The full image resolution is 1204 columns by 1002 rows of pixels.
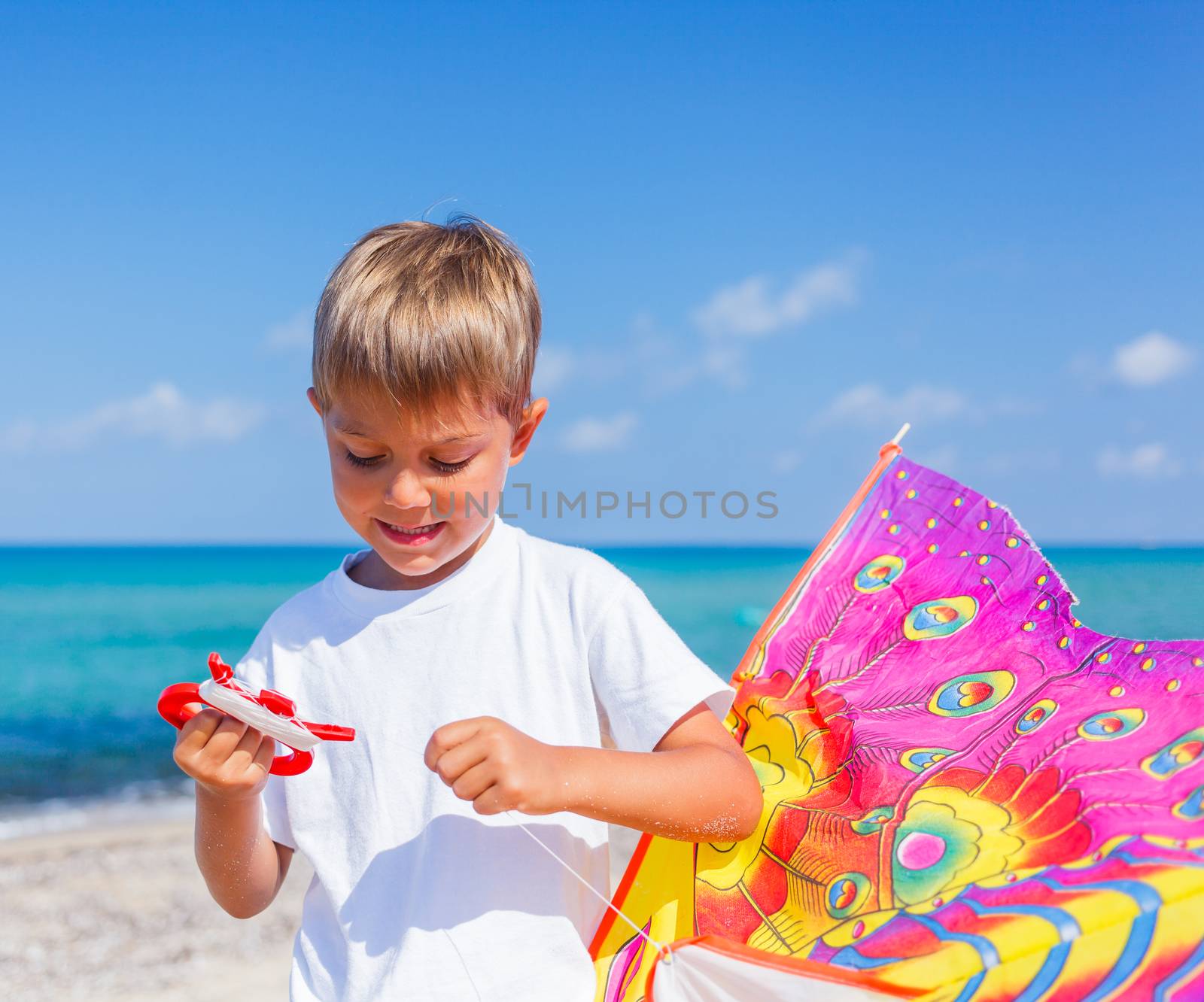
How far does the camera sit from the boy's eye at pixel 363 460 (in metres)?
1.59

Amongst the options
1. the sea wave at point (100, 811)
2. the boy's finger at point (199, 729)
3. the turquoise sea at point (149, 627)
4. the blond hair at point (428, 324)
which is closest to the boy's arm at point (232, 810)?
the boy's finger at point (199, 729)

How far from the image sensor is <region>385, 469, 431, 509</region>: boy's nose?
1537 mm

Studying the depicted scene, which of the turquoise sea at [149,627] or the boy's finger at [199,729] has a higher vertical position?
the turquoise sea at [149,627]

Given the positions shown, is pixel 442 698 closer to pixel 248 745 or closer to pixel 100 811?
pixel 248 745

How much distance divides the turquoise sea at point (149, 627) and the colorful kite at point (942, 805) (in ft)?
1.05

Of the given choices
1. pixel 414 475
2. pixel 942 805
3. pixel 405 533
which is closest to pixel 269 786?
pixel 405 533

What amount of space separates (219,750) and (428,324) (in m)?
0.69

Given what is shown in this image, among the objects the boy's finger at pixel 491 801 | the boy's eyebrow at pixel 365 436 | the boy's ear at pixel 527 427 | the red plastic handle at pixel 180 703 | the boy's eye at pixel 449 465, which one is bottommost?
the boy's finger at pixel 491 801

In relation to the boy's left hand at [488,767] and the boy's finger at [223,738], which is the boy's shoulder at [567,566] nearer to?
the boy's left hand at [488,767]

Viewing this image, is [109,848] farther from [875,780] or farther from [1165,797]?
[1165,797]

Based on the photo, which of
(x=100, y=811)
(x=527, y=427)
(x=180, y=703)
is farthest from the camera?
(x=100, y=811)

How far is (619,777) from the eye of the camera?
57.3 inches

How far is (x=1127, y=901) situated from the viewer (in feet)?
4.15

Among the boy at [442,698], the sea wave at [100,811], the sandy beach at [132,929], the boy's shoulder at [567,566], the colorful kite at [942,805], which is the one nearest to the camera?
the colorful kite at [942,805]
